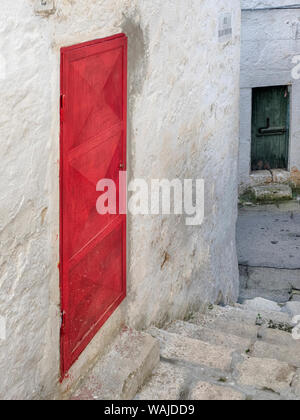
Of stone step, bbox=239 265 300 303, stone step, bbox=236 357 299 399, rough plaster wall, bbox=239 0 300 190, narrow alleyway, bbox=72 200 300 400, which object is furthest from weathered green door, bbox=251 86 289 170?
stone step, bbox=236 357 299 399

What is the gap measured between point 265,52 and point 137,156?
6.30m

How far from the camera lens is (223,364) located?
3635mm

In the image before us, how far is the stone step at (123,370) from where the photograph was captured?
3.09 m

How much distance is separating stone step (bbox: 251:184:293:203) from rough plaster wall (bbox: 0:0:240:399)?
331cm

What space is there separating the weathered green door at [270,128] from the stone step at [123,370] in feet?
22.2

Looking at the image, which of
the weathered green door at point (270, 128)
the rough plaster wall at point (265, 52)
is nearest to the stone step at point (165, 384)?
the rough plaster wall at point (265, 52)

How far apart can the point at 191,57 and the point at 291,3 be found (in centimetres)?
539

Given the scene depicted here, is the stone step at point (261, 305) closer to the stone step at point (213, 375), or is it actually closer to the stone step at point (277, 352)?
the stone step at point (277, 352)

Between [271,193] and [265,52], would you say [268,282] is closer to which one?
[271,193]

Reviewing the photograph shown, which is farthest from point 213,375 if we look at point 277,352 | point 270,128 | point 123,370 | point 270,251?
point 270,128

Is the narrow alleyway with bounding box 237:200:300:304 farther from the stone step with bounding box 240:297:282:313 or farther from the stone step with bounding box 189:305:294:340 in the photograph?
the stone step with bounding box 189:305:294:340

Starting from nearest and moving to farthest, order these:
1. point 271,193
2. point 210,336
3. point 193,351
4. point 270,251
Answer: point 193,351 < point 210,336 < point 270,251 < point 271,193

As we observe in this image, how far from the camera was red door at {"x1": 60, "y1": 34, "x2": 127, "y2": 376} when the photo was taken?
285 cm

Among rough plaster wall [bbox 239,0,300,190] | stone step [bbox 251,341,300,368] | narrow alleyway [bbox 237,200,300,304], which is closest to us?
stone step [bbox 251,341,300,368]
